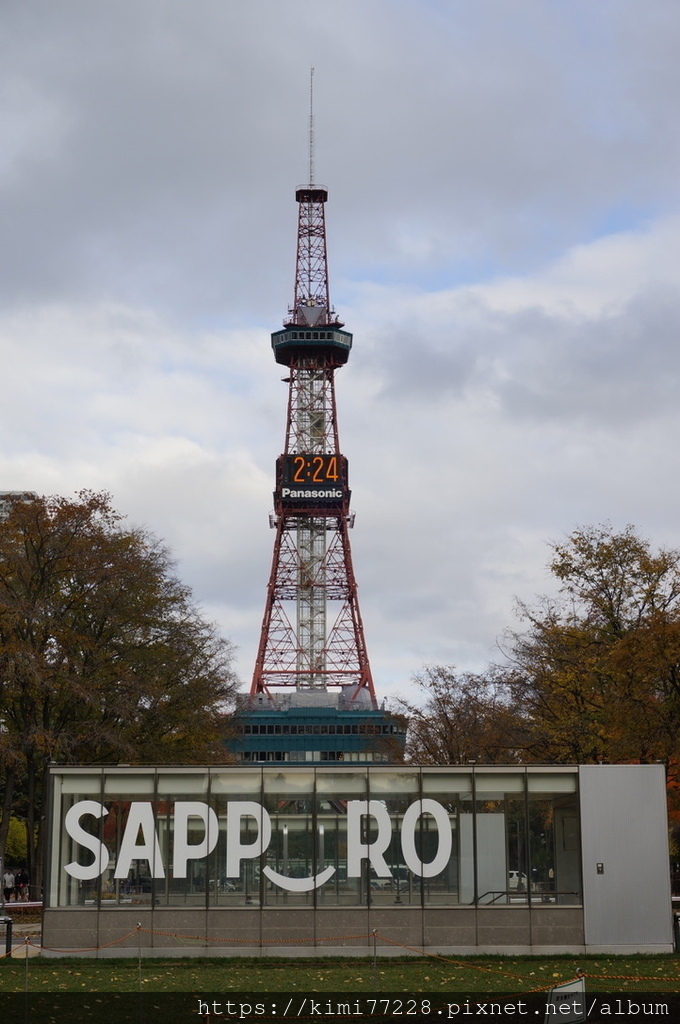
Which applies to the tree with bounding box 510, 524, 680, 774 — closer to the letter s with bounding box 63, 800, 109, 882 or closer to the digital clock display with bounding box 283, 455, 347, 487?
the letter s with bounding box 63, 800, 109, 882

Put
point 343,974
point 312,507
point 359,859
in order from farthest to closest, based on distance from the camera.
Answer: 1. point 312,507
2. point 359,859
3. point 343,974

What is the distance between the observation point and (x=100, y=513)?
194ft

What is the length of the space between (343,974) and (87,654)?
102 feet

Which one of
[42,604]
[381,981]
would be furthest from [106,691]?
[381,981]

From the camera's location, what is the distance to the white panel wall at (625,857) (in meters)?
33.2

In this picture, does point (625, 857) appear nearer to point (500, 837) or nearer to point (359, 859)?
point (500, 837)

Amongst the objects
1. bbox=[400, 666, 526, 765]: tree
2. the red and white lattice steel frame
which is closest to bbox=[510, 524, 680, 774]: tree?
bbox=[400, 666, 526, 765]: tree

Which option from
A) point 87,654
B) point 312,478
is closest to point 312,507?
point 312,478

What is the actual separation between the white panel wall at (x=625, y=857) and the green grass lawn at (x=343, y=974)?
5.88 ft

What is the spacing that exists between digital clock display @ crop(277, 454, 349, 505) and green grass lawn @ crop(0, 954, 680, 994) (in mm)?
121079

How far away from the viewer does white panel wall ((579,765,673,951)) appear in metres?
33.2

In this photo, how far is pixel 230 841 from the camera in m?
33.7

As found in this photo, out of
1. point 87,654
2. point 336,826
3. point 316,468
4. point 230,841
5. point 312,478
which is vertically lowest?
point 230,841
